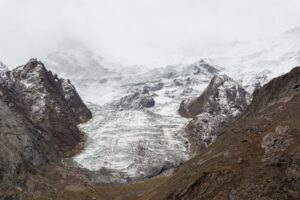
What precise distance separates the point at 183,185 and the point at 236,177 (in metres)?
25.5

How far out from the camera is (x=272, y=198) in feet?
500

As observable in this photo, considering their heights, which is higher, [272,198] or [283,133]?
[283,133]

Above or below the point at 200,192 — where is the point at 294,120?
above

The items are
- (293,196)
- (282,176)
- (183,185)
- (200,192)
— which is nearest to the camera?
(293,196)

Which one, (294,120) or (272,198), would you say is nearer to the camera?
(272,198)

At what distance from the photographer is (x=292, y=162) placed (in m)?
162

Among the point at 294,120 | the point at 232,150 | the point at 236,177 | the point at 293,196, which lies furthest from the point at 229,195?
the point at 294,120

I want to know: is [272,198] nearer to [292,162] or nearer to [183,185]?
[292,162]

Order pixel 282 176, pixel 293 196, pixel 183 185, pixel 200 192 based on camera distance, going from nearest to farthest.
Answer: pixel 293 196 < pixel 282 176 < pixel 200 192 < pixel 183 185

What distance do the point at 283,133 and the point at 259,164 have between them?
63.8 feet

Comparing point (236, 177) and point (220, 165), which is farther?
point (220, 165)

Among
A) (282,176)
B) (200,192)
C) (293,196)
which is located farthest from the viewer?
(200,192)

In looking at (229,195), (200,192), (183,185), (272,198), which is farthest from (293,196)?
(183,185)

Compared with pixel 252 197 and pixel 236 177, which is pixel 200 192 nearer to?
pixel 236 177
